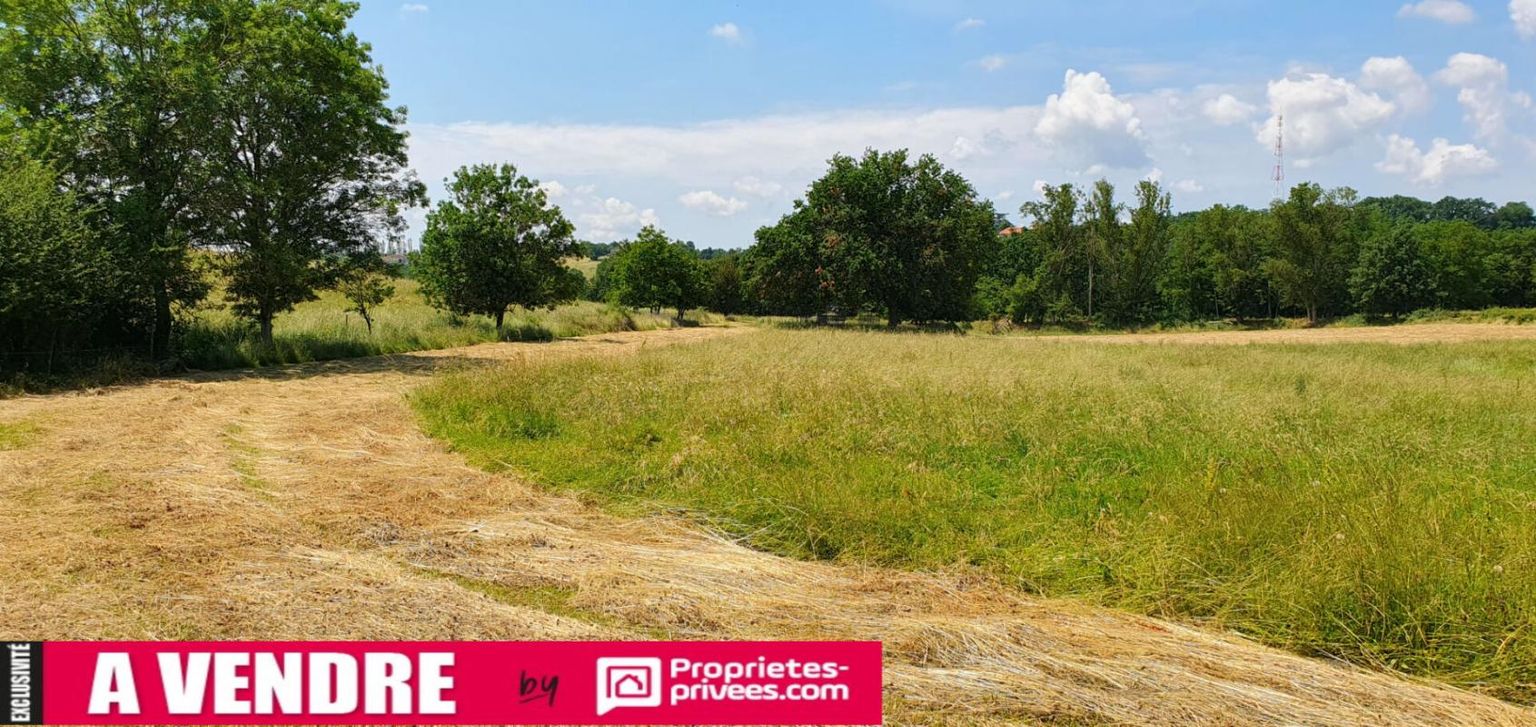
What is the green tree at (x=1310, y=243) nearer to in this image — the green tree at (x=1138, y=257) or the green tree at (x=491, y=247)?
the green tree at (x=1138, y=257)

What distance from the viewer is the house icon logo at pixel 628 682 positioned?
3.43 metres

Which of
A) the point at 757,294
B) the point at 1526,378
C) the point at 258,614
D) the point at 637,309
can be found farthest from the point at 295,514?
the point at 637,309

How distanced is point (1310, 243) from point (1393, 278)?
745cm

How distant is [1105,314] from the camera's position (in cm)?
6341

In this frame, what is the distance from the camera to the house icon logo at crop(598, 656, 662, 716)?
343 centimetres

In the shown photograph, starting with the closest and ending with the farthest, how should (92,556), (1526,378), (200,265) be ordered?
(92,556) < (1526,378) < (200,265)

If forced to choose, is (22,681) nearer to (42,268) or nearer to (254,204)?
(42,268)

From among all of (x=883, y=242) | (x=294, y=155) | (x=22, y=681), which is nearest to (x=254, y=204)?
(x=294, y=155)

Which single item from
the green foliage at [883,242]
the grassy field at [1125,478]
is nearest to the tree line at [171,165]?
the grassy field at [1125,478]

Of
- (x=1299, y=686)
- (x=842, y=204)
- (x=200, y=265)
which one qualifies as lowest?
(x=1299, y=686)

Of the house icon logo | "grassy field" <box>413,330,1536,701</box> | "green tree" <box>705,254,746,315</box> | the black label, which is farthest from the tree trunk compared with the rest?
"green tree" <box>705,254,746,315</box>

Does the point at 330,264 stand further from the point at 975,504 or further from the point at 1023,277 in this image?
the point at 1023,277

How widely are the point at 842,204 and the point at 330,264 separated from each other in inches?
1037

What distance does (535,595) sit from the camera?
467 cm
